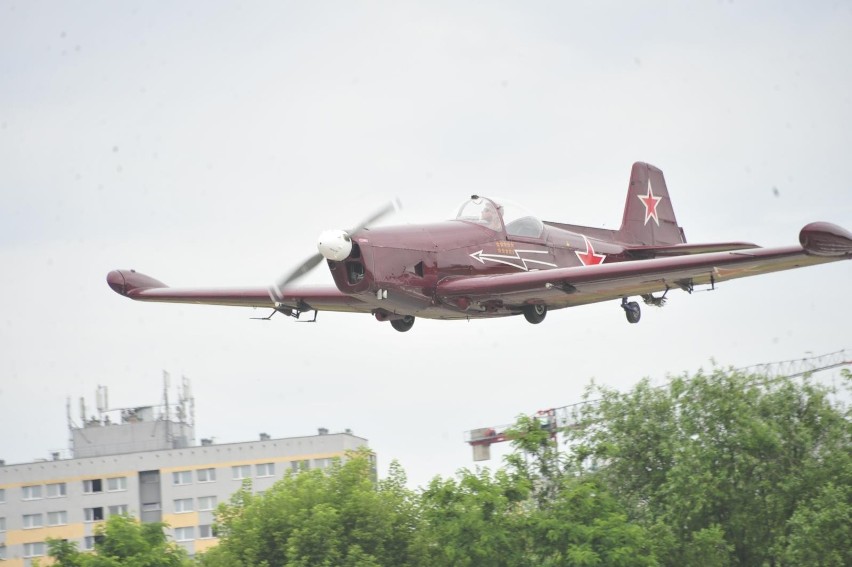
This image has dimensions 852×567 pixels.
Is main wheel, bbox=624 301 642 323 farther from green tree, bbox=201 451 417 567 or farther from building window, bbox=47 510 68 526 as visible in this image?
building window, bbox=47 510 68 526

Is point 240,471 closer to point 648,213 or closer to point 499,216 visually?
point 648,213

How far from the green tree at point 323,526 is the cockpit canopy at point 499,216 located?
61.4ft

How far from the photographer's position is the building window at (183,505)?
8381 centimetres

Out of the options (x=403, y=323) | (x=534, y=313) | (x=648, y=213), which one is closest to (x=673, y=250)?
(x=648, y=213)

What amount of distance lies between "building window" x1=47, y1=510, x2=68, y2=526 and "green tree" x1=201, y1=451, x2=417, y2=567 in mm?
39313

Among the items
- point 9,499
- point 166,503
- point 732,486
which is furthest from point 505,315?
point 9,499

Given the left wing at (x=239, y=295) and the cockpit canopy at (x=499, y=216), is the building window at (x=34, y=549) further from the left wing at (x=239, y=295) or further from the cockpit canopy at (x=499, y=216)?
the cockpit canopy at (x=499, y=216)

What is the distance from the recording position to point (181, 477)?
275 feet

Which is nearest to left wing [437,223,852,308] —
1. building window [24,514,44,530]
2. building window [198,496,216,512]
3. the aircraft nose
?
the aircraft nose

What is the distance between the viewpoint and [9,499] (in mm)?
86562

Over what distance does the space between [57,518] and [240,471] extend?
12.6 m

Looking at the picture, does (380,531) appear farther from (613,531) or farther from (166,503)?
(166,503)

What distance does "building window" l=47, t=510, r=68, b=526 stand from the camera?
282ft

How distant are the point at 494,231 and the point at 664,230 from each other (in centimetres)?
810
